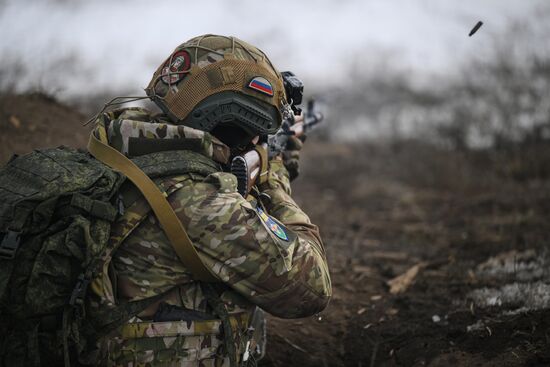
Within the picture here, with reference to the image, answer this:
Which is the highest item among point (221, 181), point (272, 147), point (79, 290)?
point (272, 147)

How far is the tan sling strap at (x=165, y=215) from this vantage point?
2.19 meters

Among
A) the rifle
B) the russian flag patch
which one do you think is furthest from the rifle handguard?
the russian flag patch

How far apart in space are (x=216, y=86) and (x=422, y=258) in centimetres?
378

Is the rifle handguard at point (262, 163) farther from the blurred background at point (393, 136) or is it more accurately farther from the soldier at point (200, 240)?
the blurred background at point (393, 136)

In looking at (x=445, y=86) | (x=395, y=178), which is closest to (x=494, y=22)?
(x=445, y=86)

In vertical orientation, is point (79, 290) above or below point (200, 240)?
below

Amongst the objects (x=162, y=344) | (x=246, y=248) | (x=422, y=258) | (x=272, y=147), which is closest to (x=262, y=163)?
(x=272, y=147)

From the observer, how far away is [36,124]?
18.7 feet

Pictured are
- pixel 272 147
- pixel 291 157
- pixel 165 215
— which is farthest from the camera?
pixel 291 157

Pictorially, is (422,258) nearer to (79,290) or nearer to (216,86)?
(216,86)

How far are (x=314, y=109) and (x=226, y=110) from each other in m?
2.00

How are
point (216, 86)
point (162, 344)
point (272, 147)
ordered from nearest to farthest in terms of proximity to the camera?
point (162, 344) < point (216, 86) < point (272, 147)

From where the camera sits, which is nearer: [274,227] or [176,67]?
[274,227]

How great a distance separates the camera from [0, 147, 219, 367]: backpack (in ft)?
6.64
